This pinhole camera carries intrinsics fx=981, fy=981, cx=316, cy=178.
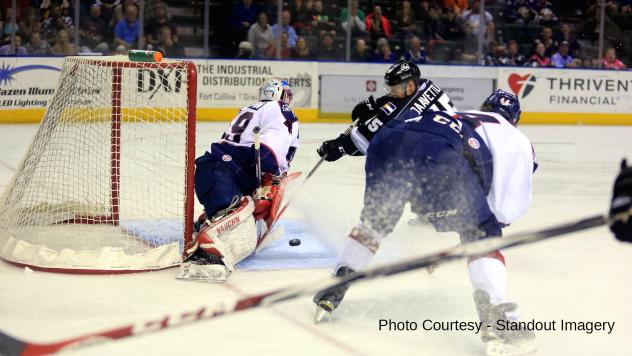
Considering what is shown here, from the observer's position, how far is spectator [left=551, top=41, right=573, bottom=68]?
12.3 meters

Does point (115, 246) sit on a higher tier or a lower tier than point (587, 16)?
lower

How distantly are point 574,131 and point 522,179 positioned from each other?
802 centimetres

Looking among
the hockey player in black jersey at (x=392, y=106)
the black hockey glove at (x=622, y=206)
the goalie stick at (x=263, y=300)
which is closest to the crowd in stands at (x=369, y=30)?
the hockey player in black jersey at (x=392, y=106)

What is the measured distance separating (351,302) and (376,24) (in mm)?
8314

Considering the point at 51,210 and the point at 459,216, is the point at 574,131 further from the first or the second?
the point at 459,216

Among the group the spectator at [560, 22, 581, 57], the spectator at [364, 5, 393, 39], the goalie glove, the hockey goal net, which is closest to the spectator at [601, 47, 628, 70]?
the spectator at [560, 22, 581, 57]

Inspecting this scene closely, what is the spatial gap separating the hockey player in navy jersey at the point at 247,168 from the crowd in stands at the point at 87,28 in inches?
231

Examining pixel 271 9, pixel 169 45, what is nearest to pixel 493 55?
pixel 271 9

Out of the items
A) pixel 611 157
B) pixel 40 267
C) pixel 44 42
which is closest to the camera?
pixel 40 267

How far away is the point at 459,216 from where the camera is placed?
10.8ft

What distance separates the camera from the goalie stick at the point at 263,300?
2.09 m

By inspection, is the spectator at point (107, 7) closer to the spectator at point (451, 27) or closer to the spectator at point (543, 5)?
the spectator at point (451, 27)

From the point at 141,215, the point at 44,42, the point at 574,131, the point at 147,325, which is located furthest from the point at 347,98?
the point at 147,325

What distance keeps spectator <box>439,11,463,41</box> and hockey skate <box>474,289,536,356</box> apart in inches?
361
